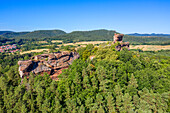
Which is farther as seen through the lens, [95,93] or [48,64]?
[48,64]

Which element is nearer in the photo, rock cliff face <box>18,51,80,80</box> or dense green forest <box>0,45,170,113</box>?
dense green forest <box>0,45,170,113</box>

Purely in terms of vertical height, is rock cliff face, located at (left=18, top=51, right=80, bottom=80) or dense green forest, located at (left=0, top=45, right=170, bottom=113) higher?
rock cliff face, located at (left=18, top=51, right=80, bottom=80)

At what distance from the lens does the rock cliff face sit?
5250 cm

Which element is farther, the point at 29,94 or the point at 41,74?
the point at 41,74

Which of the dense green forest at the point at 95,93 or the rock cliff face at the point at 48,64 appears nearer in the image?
the dense green forest at the point at 95,93

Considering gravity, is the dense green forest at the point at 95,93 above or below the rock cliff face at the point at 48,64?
below

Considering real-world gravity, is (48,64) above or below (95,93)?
above

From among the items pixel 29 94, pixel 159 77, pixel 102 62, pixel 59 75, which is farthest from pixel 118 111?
pixel 29 94

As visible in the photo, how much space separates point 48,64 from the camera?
55531 millimetres

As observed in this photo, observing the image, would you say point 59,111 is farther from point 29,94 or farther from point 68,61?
point 68,61

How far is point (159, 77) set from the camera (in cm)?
4819

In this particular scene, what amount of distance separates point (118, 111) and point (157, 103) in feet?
42.3

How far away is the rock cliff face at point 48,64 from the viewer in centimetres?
5250

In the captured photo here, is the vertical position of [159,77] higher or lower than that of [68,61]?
lower
